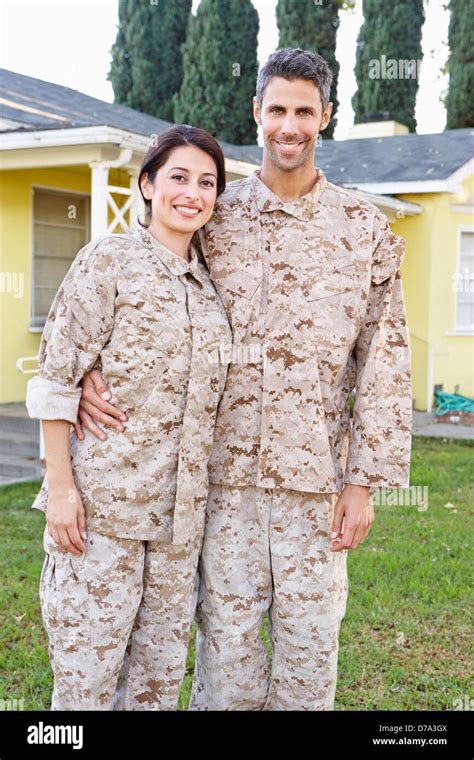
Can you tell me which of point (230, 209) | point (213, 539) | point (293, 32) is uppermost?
point (293, 32)

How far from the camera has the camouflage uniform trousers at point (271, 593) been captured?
2.79 metres

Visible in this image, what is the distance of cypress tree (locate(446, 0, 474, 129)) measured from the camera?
891 inches

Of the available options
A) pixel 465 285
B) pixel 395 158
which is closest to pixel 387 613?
pixel 465 285

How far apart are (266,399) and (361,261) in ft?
1.80

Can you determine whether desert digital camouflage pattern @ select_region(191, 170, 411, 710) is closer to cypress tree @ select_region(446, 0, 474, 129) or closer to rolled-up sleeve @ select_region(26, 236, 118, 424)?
rolled-up sleeve @ select_region(26, 236, 118, 424)

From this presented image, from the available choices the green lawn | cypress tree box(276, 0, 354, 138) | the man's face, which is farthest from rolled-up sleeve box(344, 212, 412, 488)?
cypress tree box(276, 0, 354, 138)

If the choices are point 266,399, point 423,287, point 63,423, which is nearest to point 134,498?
point 63,423

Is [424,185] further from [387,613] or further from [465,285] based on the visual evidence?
[387,613]

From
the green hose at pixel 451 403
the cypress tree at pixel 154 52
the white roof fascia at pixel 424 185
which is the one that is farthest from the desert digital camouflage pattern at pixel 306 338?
the cypress tree at pixel 154 52

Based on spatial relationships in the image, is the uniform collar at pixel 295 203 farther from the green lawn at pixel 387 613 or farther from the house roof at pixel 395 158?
the house roof at pixel 395 158

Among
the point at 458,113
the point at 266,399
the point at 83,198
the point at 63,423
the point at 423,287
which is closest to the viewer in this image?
the point at 63,423

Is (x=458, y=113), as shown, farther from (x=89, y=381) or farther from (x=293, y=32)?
(x=89, y=381)

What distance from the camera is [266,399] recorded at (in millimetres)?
2783

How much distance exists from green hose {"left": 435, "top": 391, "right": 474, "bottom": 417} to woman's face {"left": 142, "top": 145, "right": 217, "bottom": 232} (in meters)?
10.3
